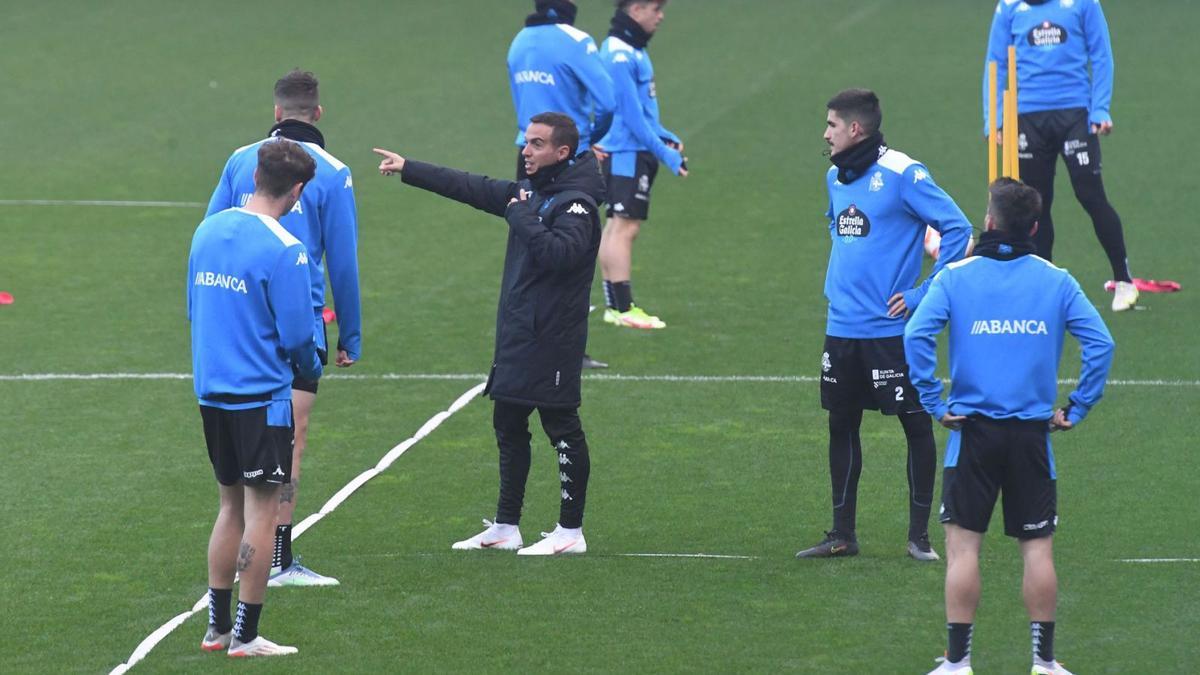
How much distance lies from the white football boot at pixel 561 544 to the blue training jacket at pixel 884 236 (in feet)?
4.82

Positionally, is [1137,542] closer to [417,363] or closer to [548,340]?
[548,340]

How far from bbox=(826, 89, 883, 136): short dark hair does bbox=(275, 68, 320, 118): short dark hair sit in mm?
2167

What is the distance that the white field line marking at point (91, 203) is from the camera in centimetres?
1752

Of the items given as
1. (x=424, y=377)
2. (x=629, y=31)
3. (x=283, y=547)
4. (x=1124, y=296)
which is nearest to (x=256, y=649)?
(x=283, y=547)

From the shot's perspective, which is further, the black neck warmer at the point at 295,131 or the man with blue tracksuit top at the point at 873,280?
the man with blue tracksuit top at the point at 873,280

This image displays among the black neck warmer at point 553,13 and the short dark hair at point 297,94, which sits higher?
the black neck warmer at point 553,13

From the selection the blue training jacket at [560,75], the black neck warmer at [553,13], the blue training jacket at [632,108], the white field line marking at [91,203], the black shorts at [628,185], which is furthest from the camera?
the white field line marking at [91,203]

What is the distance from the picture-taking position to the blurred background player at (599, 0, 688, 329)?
1273 cm

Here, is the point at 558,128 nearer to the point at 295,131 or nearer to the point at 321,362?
the point at 295,131

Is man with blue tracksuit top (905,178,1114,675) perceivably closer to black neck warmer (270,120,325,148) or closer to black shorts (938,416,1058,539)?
black shorts (938,416,1058,539)

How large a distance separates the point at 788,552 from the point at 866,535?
47cm

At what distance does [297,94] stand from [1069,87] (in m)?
7.19

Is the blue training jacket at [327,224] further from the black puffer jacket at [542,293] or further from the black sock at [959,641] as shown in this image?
the black sock at [959,641]

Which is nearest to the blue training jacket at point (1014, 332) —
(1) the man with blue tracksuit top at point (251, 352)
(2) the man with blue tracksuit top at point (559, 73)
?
(1) the man with blue tracksuit top at point (251, 352)
